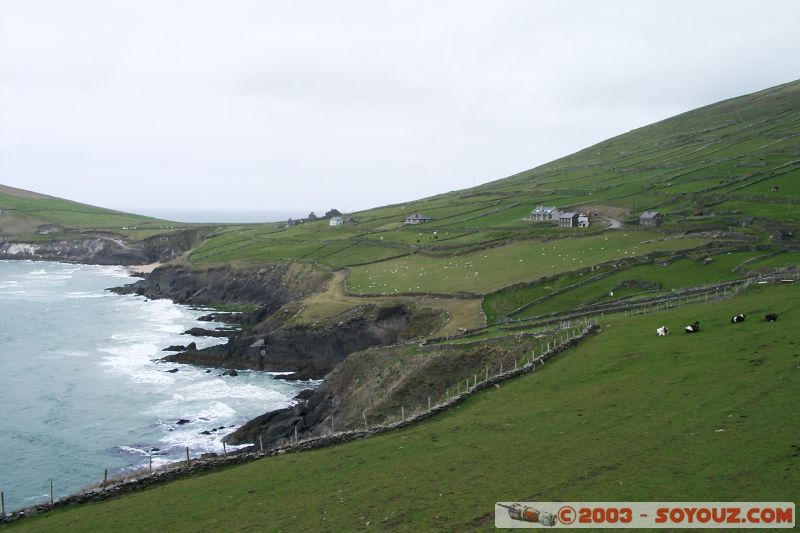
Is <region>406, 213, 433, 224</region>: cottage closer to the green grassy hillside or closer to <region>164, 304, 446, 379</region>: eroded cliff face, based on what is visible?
the green grassy hillside

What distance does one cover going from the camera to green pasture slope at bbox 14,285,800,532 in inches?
841

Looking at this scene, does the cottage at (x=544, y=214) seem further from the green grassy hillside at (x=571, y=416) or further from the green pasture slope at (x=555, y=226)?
the green grassy hillside at (x=571, y=416)

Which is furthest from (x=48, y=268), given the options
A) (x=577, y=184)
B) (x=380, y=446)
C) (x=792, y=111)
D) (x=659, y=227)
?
(x=792, y=111)

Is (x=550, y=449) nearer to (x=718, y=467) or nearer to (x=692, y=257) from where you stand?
(x=718, y=467)

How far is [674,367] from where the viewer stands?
3528 centimetres

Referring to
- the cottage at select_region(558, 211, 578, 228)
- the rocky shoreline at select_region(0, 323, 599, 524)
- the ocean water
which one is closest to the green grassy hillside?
the rocky shoreline at select_region(0, 323, 599, 524)

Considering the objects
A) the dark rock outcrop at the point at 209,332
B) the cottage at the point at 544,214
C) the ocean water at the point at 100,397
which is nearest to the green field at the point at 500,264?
the dark rock outcrop at the point at 209,332

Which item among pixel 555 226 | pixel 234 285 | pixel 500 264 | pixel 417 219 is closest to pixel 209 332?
pixel 234 285

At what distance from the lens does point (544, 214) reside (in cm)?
12538

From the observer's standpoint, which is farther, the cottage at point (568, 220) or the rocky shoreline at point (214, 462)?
the cottage at point (568, 220)

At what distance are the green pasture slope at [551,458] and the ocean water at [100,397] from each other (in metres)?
25.7

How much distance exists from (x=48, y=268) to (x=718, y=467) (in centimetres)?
20963

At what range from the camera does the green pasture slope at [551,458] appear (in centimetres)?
2136

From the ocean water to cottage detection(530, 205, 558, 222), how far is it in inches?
2622
